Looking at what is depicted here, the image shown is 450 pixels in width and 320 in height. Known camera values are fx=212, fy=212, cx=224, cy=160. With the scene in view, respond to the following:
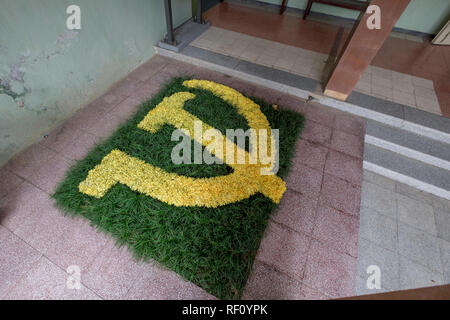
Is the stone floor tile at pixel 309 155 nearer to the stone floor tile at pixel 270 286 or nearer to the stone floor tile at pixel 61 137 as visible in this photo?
the stone floor tile at pixel 270 286

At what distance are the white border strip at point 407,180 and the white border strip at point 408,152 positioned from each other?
387 mm

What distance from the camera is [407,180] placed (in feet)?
9.48

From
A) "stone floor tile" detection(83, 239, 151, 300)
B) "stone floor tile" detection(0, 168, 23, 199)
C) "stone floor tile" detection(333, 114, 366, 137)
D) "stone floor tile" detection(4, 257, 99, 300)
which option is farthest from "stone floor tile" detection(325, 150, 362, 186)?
"stone floor tile" detection(0, 168, 23, 199)

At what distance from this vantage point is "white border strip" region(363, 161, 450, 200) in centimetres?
280

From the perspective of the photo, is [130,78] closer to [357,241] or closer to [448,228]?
[357,241]

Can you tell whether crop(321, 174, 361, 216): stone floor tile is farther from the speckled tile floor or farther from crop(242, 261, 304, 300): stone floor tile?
crop(242, 261, 304, 300): stone floor tile

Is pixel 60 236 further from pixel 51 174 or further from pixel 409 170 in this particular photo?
pixel 409 170

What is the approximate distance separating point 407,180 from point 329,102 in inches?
61.5

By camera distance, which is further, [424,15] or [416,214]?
[424,15]

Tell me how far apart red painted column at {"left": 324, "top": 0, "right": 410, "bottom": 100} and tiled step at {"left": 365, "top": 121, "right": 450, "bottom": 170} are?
0.74 m

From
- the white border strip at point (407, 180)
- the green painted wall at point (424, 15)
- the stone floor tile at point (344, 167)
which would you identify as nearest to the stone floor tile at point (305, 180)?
the stone floor tile at point (344, 167)

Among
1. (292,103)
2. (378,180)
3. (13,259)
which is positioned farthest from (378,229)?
(13,259)
